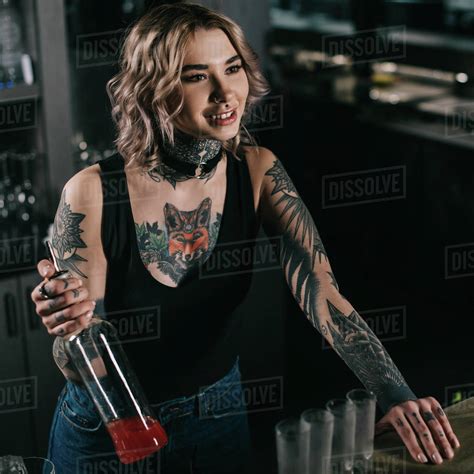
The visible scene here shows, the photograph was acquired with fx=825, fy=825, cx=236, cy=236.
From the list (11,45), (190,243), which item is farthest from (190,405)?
(11,45)

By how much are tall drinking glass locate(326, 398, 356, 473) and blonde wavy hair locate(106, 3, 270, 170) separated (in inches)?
26.4

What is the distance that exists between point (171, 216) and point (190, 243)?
0.08 metres

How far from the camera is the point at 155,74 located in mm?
1625

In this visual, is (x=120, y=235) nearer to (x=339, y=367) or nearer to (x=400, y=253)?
(x=339, y=367)

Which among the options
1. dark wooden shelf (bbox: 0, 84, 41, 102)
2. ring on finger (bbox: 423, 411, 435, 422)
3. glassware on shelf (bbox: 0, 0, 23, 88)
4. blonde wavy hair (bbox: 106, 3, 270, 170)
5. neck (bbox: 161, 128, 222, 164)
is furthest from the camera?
glassware on shelf (bbox: 0, 0, 23, 88)

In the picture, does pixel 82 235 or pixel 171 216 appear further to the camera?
pixel 171 216

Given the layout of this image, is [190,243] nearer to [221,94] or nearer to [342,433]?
[221,94]

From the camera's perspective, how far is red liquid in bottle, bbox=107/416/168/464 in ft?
4.63

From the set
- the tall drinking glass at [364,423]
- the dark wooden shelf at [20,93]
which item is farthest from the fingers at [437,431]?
the dark wooden shelf at [20,93]

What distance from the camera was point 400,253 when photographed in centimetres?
472

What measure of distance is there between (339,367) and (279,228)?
2.11m

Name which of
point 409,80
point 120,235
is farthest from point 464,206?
point 120,235

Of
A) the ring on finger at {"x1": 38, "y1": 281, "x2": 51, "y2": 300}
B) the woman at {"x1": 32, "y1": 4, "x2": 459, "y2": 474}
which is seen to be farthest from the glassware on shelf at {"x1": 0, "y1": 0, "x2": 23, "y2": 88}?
the ring on finger at {"x1": 38, "y1": 281, "x2": 51, "y2": 300}

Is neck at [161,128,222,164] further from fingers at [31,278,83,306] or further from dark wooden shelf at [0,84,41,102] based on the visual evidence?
dark wooden shelf at [0,84,41,102]
